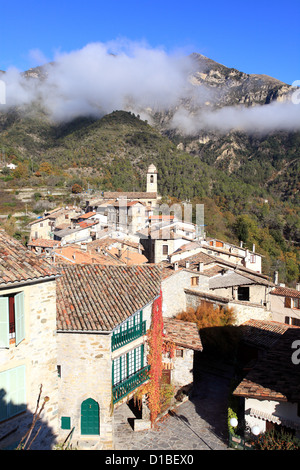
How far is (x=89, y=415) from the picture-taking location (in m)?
10.4

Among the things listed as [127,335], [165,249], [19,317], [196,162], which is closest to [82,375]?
[127,335]

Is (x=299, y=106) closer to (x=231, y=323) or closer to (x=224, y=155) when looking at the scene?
(x=224, y=155)

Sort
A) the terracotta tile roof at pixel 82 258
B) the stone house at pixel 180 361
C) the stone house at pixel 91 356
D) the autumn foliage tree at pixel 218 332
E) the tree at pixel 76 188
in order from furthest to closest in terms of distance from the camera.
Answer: the tree at pixel 76 188 → the terracotta tile roof at pixel 82 258 → the autumn foliage tree at pixel 218 332 → the stone house at pixel 180 361 → the stone house at pixel 91 356

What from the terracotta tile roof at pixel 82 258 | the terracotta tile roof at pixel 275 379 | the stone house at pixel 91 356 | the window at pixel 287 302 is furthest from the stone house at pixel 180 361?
the window at pixel 287 302

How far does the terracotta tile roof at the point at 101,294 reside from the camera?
401 inches

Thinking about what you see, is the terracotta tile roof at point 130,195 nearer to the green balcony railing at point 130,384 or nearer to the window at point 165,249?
the window at point 165,249

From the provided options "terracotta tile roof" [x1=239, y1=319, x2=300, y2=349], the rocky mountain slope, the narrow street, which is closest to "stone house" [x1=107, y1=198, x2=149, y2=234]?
the rocky mountain slope

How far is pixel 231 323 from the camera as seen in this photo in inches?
769

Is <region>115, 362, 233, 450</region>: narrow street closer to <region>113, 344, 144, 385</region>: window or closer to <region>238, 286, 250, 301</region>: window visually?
<region>113, 344, 144, 385</region>: window

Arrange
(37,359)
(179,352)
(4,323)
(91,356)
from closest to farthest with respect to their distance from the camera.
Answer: (4,323) < (37,359) < (91,356) < (179,352)

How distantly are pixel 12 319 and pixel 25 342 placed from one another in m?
0.70

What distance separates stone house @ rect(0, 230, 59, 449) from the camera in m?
7.91

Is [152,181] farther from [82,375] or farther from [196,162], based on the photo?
[82,375]

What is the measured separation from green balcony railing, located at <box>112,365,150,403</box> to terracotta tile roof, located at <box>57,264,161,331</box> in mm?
2427
